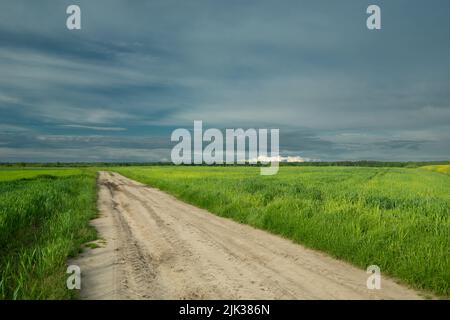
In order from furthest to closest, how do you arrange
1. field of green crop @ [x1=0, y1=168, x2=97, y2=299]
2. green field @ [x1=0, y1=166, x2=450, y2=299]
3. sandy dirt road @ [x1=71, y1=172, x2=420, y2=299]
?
green field @ [x1=0, y1=166, x2=450, y2=299] → sandy dirt road @ [x1=71, y1=172, x2=420, y2=299] → field of green crop @ [x1=0, y1=168, x2=97, y2=299]

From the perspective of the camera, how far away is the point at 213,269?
724 cm

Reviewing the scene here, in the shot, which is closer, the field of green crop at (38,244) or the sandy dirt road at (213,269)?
the field of green crop at (38,244)

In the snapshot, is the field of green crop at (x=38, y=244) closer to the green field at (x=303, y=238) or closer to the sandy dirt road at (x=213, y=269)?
the green field at (x=303, y=238)

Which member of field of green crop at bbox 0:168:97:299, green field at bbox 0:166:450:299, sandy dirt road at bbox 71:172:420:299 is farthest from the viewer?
green field at bbox 0:166:450:299

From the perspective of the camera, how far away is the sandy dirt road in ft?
19.6

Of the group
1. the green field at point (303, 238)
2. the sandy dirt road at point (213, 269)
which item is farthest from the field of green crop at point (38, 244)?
the sandy dirt road at point (213, 269)

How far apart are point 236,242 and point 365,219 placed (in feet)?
12.7

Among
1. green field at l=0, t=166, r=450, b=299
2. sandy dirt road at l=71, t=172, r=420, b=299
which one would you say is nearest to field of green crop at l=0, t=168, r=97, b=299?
green field at l=0, t=166, r=450, b=299

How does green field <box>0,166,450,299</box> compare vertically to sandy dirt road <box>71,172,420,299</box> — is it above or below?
above

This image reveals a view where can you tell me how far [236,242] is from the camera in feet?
32.3

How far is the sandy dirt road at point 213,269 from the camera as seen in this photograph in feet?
19.6

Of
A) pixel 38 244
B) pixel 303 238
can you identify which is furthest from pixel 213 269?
pixel 38 244

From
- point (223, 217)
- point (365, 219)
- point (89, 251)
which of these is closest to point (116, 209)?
point (223, 217)

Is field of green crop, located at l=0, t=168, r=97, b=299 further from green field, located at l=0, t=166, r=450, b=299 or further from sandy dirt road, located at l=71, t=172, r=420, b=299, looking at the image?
sandy dirt road, located at l=71, t=172, r=420, b=299
